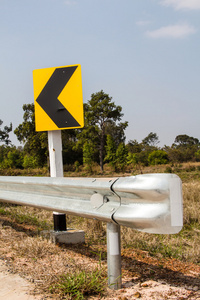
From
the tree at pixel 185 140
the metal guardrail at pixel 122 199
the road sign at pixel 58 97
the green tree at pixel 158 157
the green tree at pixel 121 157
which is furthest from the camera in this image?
the tree at pixel 185 140

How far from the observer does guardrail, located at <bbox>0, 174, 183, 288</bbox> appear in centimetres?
201

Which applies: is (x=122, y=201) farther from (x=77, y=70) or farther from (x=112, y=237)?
(x=77, y=70)

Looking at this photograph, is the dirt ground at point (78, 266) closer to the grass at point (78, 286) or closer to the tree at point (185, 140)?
the grass at point (78, 286)

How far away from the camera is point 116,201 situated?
2439 millimetres

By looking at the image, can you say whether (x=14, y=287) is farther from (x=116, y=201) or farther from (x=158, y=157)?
(x=158, y=157)

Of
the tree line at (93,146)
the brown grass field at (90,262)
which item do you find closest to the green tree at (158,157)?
the tree line at (93,146)

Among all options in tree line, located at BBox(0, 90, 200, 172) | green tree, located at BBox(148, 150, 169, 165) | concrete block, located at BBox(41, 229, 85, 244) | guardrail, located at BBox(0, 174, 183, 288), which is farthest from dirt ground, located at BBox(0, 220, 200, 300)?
green tree, located at BBox(148, 150, 169, 165)

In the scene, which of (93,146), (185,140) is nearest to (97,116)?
(93,146)

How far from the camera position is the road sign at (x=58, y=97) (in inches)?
161

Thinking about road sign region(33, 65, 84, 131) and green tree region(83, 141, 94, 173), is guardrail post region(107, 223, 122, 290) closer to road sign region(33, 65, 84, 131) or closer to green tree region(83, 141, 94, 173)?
road sign region(33, 65, 84, 131)

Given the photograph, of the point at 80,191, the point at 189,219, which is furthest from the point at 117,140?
the point at 80,191

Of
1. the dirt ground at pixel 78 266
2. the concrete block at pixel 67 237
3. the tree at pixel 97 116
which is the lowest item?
the dirt ground at pixel 78 266

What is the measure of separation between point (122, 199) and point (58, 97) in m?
2.17

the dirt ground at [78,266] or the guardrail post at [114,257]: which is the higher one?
the guardrail post at [114,257]
